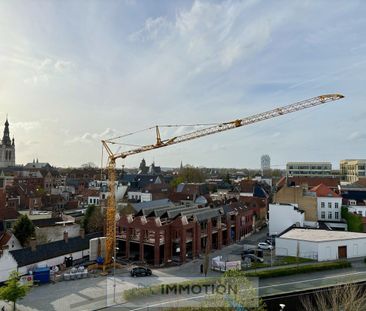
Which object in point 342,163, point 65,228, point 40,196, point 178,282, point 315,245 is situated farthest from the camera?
point 342,163

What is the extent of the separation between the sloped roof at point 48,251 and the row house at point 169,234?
4.73 meters

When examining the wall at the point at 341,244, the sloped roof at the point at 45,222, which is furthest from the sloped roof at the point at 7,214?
the wall at the point at 341,244

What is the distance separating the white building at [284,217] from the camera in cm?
4916

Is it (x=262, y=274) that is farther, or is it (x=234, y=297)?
(x=262, y=274)

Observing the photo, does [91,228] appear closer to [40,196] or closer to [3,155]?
[40,196]

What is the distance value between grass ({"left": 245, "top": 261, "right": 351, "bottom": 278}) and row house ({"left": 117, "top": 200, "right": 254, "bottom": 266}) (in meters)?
6.56

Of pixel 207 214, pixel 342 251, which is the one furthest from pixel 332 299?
pixel 207 214

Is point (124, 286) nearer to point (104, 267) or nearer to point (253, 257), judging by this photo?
point (104, 267)

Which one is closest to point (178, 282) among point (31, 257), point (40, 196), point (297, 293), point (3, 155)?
point (297, 293)

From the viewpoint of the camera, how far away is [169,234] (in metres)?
38.3

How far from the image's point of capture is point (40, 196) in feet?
239

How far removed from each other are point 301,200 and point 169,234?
24919mm

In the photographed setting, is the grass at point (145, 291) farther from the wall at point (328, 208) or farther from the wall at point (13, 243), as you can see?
the wall at point (328, 208)

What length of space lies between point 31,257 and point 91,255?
7.41 m
